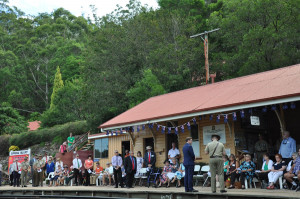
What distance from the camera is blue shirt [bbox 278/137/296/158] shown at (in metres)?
11.5

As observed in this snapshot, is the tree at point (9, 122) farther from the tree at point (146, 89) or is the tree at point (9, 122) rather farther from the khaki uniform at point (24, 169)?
the khaki uniform at point (24, 169)

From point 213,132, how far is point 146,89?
11441 millimetres

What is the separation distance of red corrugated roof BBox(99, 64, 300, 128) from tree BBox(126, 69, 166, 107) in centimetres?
596

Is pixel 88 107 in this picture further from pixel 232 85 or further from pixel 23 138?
pixel 232 85

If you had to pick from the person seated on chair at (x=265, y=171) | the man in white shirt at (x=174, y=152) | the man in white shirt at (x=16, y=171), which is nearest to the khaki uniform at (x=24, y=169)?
the man in white shirt at (x=16, y=171)

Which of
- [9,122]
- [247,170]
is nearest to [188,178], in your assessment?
[247,170]

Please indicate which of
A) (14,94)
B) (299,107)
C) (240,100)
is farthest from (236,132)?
(14,94)

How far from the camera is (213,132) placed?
14.3 m

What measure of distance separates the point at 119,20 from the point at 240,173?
2473 centimetres

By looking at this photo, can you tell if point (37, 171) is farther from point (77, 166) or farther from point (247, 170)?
point (247, 170)

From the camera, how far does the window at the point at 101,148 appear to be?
21067 mm

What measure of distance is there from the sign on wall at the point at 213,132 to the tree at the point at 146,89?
407 inches

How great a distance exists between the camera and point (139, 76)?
28438 millimetres

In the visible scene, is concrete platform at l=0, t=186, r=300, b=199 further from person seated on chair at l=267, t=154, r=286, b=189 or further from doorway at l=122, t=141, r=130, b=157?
doorway at l=122, t=141, r=130, b=157
